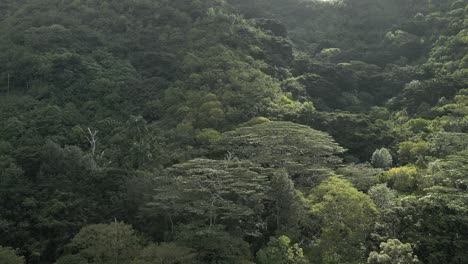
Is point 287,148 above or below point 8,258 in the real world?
above

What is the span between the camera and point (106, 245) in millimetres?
31328

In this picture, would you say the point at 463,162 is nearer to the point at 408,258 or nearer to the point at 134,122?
the point at 408,258

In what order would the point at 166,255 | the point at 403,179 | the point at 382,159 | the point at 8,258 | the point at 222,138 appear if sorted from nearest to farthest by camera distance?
1. the point at 8,258
2. the point at 166,255
3. the point at 403,179
4. the point at 222,138
5. the point at 382,159

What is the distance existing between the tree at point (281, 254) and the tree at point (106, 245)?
7.93 metres

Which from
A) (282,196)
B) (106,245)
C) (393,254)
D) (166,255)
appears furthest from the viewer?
(282,196)

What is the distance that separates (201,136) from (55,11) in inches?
1817

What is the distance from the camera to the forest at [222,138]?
34594 millimetres

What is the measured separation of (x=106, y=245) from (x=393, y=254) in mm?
17371

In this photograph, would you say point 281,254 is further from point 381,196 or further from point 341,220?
point 381,196

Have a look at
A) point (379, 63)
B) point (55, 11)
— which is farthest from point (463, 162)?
point (55, 11)

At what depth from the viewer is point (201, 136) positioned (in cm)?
5147

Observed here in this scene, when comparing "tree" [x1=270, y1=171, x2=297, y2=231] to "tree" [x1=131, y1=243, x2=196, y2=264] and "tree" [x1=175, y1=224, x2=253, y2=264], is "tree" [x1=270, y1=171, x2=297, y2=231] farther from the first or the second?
"tree" [x1=131, y1=243, x2=196, y2=264]

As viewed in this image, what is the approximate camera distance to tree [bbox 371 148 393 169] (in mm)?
51281

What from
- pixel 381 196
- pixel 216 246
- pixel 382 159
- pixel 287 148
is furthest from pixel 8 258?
pixel 382 159
